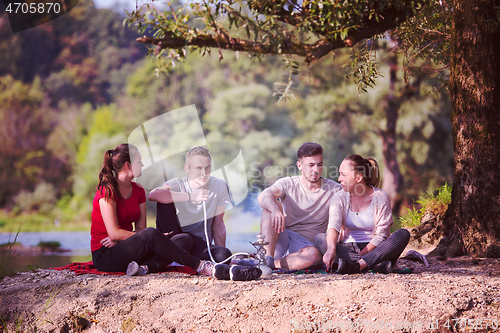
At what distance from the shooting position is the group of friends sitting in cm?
306

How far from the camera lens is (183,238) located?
3.37 meters

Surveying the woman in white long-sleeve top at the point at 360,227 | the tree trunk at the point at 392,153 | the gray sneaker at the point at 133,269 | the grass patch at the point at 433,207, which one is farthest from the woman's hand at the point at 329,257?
the tree trunk at the point at 392,153

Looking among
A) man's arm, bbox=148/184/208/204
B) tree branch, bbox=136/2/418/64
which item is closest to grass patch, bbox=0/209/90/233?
man's arm, bbox=148/184/208/204

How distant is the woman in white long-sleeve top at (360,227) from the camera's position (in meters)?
3.08

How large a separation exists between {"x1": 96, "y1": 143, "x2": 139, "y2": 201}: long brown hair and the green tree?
963 millimetres

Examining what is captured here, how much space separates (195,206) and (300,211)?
883 mm

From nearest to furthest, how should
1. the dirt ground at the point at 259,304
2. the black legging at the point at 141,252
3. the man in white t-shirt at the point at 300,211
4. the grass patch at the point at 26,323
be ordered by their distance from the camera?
the dirt ground at the point at 259,304 → the grass patch at the point at 26,323 → the black legging at the point at 141,252 → the man in white t-shirt at the point at 300,211

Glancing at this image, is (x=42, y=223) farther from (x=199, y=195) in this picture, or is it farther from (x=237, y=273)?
(x=237, y=273)

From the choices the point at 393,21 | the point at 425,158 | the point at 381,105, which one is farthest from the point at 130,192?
the point at 425,158

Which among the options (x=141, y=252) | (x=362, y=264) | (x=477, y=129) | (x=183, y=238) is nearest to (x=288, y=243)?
(x=362, y=264)

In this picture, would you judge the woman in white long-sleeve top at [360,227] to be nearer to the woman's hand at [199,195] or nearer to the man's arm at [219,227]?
the man's arm at [219,227]

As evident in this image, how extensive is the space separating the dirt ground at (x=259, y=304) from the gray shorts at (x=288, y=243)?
0.53 m

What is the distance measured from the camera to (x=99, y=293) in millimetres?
2814

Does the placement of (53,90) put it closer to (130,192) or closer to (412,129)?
(412,129)
